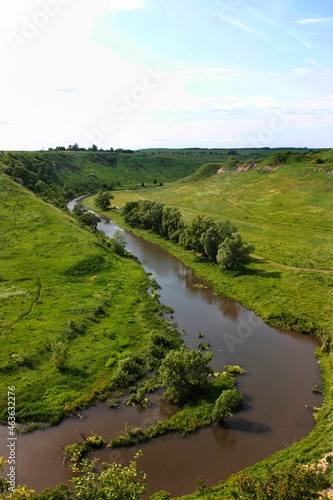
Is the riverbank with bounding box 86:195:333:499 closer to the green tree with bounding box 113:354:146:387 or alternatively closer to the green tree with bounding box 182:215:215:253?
the green tree with bounding box 182:215:215:253

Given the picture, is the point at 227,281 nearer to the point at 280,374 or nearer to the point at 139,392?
the point at 280,374

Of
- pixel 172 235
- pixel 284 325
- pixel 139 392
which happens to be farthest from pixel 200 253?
pixel 139 392

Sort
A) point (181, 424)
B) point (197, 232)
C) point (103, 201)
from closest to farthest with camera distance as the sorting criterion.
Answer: point (181, 424) → point (197, 232) → point (103, 201)

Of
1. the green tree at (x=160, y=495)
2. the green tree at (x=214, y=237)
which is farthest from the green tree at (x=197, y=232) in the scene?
the green tree at (x=160, y=495)

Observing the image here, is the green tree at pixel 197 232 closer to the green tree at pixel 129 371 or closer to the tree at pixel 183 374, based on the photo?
the green tree at pixel 129 371

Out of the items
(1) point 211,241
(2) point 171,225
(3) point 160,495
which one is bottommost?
(3) point 160,495

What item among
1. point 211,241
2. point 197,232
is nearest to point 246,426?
point 211,241

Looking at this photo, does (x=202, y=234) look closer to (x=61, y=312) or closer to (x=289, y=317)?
(x=289, y=317)
